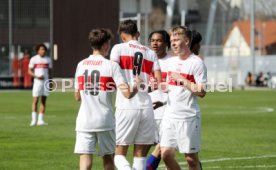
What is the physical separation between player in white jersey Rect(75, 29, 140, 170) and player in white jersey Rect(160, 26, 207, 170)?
80 centimetres

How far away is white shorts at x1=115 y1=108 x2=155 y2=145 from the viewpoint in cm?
1165

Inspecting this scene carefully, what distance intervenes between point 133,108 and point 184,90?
0.77m

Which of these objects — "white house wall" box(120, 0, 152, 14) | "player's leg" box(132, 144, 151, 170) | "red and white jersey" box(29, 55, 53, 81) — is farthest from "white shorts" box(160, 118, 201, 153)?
"white house wall" box(120, 0, 152, 14)

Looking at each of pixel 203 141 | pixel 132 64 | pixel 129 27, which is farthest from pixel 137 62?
pixel 203 141

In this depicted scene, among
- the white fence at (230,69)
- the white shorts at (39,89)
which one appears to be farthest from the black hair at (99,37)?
the white fence at (230,69)

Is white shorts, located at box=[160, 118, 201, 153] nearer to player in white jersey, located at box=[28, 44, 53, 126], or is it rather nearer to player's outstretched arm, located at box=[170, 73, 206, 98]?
player's outstretched arm, located at box=[170, 73, 206, 98]

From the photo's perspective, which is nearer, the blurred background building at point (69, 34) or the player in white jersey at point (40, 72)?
the player in white jersey at point (40, 72)

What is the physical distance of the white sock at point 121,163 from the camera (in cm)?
1142

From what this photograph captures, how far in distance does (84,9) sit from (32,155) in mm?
58544

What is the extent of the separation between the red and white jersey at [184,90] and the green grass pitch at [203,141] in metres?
3.34

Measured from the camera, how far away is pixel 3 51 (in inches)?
2697

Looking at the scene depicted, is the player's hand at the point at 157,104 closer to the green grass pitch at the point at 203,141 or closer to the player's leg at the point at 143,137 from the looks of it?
the player's leg at the point at 143,137

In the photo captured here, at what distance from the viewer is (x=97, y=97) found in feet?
36.0

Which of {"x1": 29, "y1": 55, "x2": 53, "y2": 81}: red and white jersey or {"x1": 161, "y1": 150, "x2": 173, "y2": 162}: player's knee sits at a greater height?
{"x1": 29, "y1": 55, "x2": 53, "y2": 81}: red and white jersey
